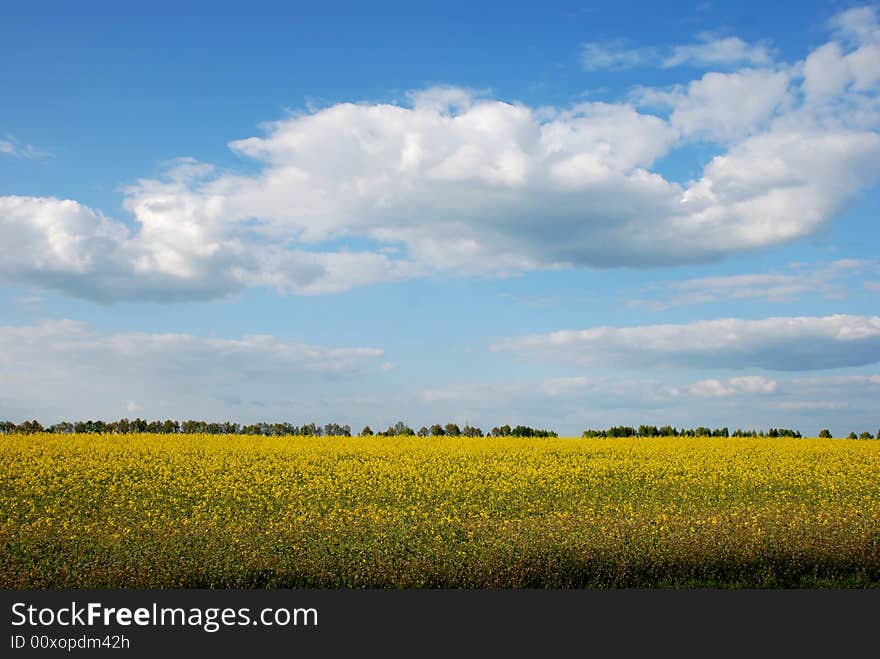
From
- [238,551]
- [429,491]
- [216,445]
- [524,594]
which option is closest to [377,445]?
[216,445]

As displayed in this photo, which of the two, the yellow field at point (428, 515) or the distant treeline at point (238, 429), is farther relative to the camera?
the distant treeline at point (238, 429)

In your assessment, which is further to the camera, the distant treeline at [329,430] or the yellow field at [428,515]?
the distant treeline at [329,430]

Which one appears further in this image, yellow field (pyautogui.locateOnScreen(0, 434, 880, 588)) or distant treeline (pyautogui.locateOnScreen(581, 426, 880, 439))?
distant treeline (pyautogui.locateOnScreen(581, 426, 880, 439))

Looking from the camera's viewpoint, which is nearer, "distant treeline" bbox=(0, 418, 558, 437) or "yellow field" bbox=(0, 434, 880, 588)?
"yellow field" bbox=(0, 434, 880, 588)

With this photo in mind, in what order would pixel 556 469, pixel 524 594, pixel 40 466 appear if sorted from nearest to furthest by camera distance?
pixel 524 594 < pixel 40 466 < pixel 556 469

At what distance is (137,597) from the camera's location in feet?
41.4

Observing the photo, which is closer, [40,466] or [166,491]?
[166,491]

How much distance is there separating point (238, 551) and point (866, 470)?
2477cm

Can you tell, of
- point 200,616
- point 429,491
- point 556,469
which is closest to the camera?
point 200,616

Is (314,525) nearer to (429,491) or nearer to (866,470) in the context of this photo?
(429,491)

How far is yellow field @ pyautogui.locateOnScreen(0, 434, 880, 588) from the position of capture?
47.5 feet

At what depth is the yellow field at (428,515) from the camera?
14484 mm

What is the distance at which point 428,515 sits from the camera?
20.0 m

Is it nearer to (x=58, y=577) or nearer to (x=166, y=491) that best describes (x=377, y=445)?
(x=166, y=491)
